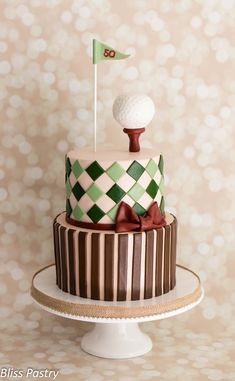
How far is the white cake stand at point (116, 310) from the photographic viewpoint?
159 centimetres

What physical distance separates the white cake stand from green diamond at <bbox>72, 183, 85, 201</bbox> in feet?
0.77

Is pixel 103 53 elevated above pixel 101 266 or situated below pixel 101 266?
above

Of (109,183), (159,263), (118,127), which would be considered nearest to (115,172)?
(109,183)

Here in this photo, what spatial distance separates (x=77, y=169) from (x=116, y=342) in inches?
17.7

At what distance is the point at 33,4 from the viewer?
1.90 meters

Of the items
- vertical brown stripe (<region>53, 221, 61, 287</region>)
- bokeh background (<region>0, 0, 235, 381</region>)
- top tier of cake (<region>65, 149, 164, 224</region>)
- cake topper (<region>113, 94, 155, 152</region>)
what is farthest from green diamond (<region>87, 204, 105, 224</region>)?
bokeh background (<region>0, 0, 235, 381</region>)

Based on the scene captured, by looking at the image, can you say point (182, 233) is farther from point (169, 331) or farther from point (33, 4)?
point (33, 4)

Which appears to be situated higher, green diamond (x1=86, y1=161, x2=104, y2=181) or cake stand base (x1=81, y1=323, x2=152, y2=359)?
green diamond (x1=86, y1=161, x2=104, y2=181)

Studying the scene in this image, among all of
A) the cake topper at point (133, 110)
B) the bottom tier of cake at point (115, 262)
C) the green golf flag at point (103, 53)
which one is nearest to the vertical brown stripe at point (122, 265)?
the bottom tier of cake at point (115, 262)

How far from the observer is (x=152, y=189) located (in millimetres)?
1656

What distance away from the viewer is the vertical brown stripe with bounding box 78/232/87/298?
1.63 metres

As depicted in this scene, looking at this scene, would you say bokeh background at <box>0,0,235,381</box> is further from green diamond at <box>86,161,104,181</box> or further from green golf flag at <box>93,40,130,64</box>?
green diamond at <box>86,161,104,181</box>

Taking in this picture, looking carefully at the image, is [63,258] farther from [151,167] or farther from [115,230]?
[151,167]

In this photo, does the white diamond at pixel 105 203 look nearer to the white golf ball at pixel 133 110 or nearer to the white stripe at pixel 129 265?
the white stripe at pixel 129 265
